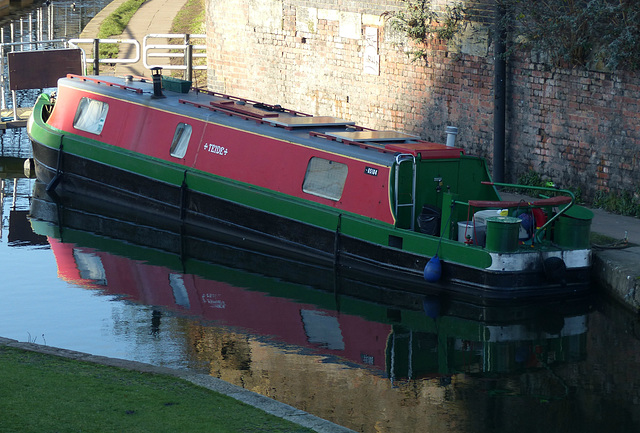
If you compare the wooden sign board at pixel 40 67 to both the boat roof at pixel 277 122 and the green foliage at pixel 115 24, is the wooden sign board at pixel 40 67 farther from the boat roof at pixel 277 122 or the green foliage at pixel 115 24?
the green foliage at pixel 115 24

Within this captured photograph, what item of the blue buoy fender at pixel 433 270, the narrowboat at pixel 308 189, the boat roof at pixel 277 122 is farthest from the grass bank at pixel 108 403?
the boat roof at pixel 277 122

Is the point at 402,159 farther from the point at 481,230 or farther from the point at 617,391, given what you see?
the point at 617,391

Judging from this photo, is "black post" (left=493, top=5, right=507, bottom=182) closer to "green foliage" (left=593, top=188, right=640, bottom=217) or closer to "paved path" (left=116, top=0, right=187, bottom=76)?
"green foliage" (left=593, top=188, right=640, bottom=217)

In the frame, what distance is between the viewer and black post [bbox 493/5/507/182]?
55.1 ft

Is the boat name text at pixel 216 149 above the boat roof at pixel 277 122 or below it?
below

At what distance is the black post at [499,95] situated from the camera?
16781 millimetres

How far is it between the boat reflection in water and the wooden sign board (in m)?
5.48

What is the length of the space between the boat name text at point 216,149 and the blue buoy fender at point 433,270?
437 cm

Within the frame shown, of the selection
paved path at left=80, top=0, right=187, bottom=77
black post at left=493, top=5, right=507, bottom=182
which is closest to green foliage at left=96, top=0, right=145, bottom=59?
paved path at left=80, top=0, right=187, bottom=77

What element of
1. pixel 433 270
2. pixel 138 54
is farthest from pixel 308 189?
pixel 138 54

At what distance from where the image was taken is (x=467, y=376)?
1070 centimetres

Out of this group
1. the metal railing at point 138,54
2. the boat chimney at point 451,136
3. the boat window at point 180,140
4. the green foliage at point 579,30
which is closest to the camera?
the boat chimney at point 451,136

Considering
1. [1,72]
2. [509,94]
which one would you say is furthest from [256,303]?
[1,72]

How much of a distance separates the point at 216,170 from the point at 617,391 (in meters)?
7.86
